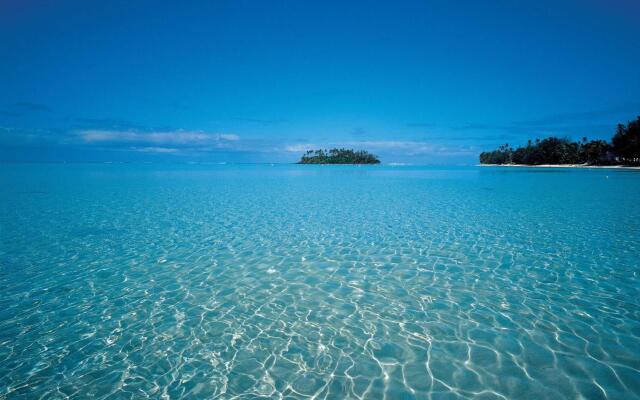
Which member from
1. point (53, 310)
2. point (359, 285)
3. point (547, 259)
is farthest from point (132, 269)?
point (547, 259)

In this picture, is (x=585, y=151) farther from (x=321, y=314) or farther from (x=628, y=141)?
(x=321, y=314)

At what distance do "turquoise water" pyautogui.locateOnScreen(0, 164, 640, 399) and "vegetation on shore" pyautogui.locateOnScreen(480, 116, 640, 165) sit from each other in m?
102

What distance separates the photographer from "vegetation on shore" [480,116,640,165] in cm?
8431

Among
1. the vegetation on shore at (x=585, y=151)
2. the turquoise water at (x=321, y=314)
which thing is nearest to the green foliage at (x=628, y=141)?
the vegetation on shore at (x=585, y=151)

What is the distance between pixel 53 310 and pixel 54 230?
28.9 ft

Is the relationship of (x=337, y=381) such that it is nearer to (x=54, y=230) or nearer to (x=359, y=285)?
(x=359, y=285)

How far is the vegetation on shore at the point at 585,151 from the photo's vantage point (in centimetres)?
8431

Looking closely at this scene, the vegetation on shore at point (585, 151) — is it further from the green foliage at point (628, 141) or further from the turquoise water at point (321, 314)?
the turquoise water at point (321, 314)

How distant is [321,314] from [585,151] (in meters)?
141

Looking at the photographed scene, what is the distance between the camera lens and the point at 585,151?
367 ft

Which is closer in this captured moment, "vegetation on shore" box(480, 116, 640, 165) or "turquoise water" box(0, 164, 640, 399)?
"turquoise water" box(0, 164, 640, 399)

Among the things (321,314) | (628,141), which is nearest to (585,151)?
(628,141)

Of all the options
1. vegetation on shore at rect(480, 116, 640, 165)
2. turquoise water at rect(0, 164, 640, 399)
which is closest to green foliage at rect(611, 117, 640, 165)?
vegetation on shore at rect(480, 116, 640, 165)

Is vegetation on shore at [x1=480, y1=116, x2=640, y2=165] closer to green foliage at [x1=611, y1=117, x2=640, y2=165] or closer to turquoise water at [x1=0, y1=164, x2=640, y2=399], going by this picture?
green foliage at [x1=611, y1=117, x2=640, y2=165]
